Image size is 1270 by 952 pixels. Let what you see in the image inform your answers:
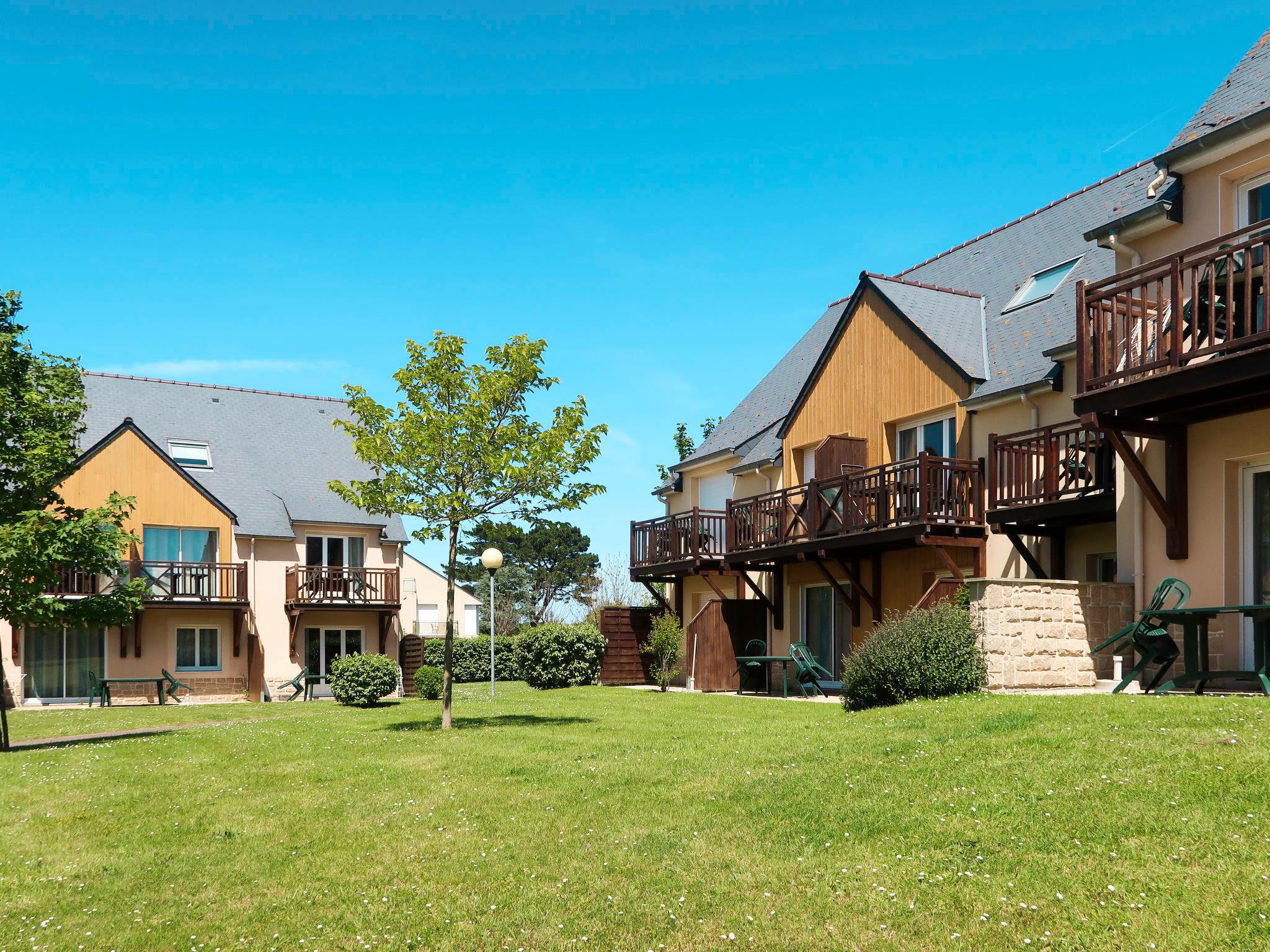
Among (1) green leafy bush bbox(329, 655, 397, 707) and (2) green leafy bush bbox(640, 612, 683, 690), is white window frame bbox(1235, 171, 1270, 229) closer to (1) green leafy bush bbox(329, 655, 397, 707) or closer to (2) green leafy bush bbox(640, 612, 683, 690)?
(2) green leafy bush bbox(640, 612, 683, 690)

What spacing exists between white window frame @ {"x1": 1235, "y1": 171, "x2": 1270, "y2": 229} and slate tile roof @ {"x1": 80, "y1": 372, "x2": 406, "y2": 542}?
86.2 feet

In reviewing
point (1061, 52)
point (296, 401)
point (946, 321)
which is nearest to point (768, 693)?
point (946, 321)

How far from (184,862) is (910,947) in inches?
233

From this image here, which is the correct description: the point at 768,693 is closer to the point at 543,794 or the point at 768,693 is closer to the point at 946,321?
the point at 946,321

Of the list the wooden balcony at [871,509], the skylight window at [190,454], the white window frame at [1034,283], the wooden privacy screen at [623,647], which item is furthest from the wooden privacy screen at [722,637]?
the skylight window at [190,454]

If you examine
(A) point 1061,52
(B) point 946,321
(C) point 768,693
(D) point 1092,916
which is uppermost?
(A) point 1061,52

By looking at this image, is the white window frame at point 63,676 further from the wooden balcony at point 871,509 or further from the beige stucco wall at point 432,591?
the beige stucco wall at point 432,591

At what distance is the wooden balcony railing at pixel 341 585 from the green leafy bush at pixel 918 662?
70.4 feet

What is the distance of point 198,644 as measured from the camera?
107 ft

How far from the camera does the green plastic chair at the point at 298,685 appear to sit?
32.1 meters

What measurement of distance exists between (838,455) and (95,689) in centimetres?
2207

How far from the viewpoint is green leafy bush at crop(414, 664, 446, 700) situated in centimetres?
2548

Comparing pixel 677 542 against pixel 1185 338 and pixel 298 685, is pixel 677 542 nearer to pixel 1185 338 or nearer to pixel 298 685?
pixel 298 685

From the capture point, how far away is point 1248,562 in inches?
530
